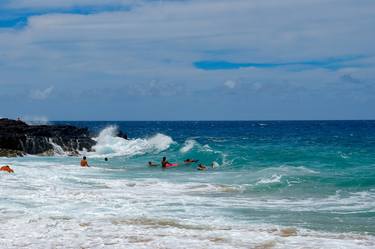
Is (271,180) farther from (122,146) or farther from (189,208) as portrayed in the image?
(122,146)

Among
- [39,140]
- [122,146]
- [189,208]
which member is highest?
[39,140]

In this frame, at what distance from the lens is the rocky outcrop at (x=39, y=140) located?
41406mm

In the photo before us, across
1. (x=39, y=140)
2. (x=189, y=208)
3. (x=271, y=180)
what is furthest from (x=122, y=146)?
(x=189, y=208)

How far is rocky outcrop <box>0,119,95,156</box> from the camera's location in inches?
1630

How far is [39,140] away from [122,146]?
12.3m

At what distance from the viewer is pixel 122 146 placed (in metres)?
54.9

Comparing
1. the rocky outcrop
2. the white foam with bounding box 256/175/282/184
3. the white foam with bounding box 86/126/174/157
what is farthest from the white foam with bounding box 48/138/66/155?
the white foam with bounding box 256/175/282/184

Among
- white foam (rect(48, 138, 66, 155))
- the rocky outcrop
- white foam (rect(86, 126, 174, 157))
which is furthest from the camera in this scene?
white foam (rect(86, 126, 174, 157))

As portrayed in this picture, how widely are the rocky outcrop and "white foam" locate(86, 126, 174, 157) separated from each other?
1.41 meters

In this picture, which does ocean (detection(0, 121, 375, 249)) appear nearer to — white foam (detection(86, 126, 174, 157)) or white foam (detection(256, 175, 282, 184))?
white foam (detection(256, 175, 282, 184))

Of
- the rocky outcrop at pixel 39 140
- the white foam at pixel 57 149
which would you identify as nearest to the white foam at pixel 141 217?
the rocky outcrop at pixel 39 140

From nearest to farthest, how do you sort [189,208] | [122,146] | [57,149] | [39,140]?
[189,208] → [39,140] → [57,149] → [122,146]

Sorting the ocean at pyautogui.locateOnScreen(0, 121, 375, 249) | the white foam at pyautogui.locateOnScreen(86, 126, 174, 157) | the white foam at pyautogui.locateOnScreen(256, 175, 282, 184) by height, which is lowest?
the ocean at pyautogui.locateOnScreen(0, 121, 375, 249)

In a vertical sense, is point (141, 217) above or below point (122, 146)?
below
